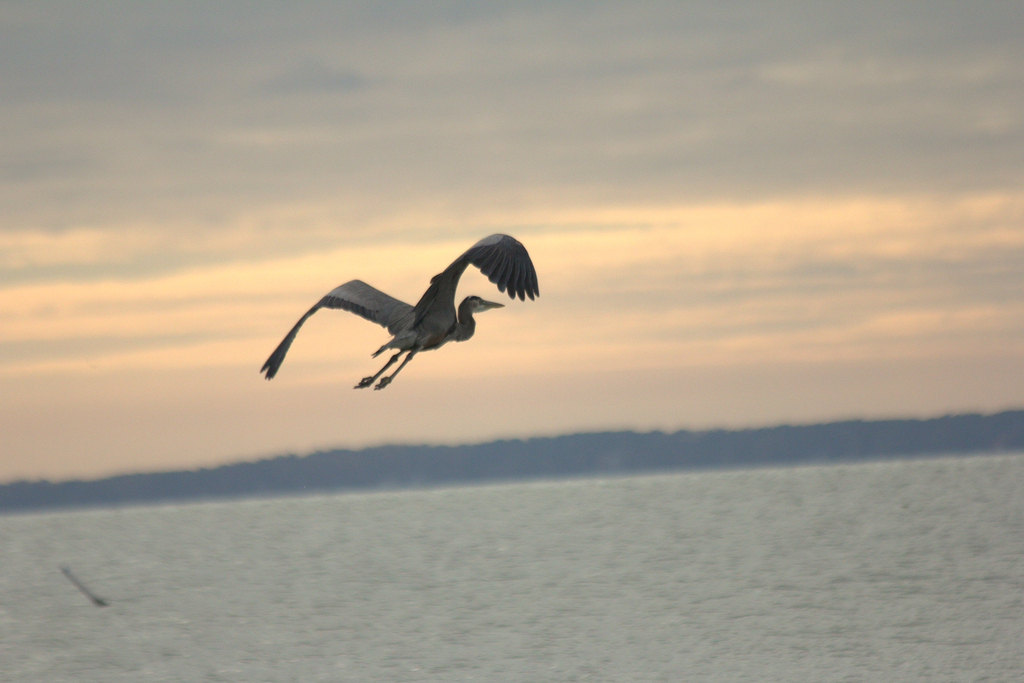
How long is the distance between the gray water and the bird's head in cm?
5486

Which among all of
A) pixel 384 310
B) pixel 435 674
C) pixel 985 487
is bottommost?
pixel 435 674

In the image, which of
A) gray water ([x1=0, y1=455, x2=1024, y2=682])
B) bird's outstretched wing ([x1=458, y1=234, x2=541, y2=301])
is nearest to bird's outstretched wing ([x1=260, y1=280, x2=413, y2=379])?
bird's outstretched wing ([x1=458, y1=234, x2=541, y2=301])

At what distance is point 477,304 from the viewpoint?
841cm

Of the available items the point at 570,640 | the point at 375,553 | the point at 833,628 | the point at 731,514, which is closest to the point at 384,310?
the point at 570,640

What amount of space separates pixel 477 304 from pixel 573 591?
75.7 meters

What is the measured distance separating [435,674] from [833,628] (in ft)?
94.6

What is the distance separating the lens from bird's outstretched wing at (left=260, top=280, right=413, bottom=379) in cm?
907

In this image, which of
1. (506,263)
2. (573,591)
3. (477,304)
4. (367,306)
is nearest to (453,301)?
(477,304)

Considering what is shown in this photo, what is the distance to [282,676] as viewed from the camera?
61.6 m

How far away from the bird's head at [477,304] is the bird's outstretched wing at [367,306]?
25.3 inches

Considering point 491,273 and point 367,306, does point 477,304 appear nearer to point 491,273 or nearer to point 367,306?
point 491,273

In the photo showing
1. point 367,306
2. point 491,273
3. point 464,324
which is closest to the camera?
point 491,273

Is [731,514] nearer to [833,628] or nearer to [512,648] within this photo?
[833,628]

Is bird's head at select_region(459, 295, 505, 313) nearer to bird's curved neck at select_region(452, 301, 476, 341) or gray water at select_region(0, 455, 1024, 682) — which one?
bird's curved neck at select_region(452, 301, 476, 341)
